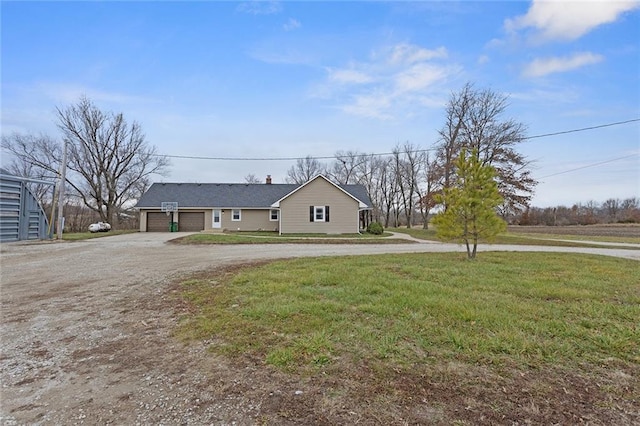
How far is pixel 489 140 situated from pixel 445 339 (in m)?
29.0

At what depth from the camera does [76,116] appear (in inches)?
1220

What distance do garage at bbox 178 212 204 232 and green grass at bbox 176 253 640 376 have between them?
2261 centimetres

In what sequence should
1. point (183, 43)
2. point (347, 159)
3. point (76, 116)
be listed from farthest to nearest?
point (347, 159) < point (76, 116) < point (183, 43)

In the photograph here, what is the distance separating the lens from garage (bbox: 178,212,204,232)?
1109 inches

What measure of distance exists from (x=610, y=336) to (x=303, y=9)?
39.9 ft

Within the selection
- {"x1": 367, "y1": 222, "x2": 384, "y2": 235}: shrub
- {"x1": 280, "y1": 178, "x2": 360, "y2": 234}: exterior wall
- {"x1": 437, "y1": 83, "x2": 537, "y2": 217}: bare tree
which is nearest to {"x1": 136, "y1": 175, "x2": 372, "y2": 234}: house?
{"x1": 280, "y1": 178, "x2": 360, "y2": 234}: exterior wall

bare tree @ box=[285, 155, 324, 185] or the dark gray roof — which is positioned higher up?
bare tree @ box=[285, 155, 324, 185]

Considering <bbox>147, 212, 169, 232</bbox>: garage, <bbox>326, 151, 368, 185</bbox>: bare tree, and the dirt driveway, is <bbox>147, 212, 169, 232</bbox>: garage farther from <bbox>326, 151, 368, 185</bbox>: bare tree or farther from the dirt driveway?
<bbox>326, 151, 368, 185</bbox>: bare tree

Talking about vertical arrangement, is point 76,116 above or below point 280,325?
above

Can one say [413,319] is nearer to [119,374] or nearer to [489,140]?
[119,374]

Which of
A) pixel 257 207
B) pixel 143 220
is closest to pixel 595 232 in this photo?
pixel 257 207

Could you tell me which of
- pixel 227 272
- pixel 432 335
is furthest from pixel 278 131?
pixel 432 335

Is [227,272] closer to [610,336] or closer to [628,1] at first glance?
[610,336]

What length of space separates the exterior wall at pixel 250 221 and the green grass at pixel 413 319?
21248 mm
